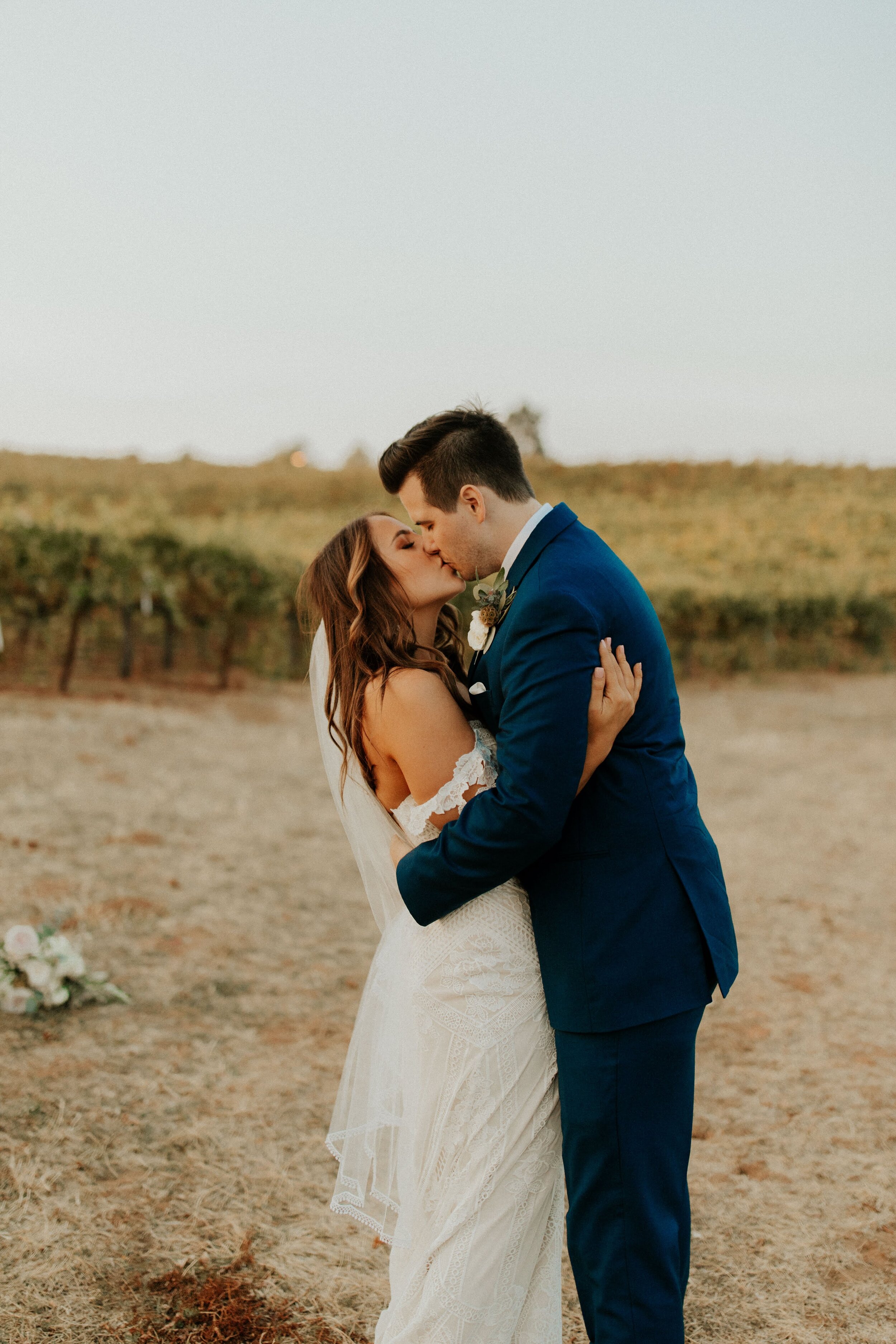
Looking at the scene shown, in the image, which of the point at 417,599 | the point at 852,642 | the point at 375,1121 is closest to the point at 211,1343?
the point at 375,1121

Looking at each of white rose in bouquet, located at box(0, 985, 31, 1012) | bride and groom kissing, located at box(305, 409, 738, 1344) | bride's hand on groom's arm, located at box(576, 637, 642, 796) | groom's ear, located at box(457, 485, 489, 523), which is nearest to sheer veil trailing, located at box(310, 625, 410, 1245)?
bride and groom kissing, located at box(305, 409, 738, 1344)

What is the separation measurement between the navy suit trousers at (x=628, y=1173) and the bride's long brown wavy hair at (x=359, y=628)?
84 centimetres

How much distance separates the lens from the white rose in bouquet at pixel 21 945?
482 cm

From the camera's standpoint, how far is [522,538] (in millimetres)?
2221

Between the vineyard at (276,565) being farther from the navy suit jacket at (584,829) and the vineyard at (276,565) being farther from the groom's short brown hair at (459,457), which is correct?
the navy suit jacket at (584,829)

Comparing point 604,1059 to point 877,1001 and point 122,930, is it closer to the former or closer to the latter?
point 877,1001

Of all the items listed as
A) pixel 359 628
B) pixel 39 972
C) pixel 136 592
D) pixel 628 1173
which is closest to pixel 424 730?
pixel 359 628

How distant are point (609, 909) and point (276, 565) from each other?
14.6m

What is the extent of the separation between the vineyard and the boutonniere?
49 centimetres

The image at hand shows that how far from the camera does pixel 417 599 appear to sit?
2.38 metres

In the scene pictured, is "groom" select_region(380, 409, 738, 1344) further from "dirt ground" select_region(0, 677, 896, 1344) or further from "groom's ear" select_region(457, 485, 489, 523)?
"dirt ground" select_region(0, 677, 896, 1344)

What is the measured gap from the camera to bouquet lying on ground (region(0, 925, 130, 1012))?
4828 mm

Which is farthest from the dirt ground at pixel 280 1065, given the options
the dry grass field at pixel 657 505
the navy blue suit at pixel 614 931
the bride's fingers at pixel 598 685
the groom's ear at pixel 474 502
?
the dry grass field at pixel 657 505

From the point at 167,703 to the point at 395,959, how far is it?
12.2 metres
